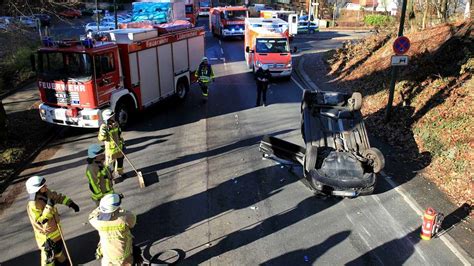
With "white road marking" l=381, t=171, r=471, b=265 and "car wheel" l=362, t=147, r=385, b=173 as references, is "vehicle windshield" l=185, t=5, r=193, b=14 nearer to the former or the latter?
"white road marking" l=381, t=171, r=471, b=265

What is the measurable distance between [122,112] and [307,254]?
320 inches

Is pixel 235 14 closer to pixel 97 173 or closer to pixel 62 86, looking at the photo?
pixel 62 86

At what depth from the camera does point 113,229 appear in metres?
5.07

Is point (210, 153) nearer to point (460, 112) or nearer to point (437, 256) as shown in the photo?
point (437, 256)

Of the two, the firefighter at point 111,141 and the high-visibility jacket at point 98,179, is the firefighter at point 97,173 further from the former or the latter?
the firefighter at point 111,141

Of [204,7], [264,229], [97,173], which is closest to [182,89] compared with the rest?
[97,173]

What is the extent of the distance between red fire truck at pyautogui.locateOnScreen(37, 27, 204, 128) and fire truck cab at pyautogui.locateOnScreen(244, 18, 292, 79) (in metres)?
6.39

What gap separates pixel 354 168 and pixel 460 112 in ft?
15.4

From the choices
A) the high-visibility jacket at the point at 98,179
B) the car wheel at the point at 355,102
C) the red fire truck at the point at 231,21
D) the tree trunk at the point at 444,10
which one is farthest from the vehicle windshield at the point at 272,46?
the red fire truck at the point at 231,21

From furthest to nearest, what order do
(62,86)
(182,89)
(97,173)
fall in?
(182,89) < (62,86) < (97,173)

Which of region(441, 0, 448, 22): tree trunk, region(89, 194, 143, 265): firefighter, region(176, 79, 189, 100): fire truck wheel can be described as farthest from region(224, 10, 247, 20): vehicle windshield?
region(89, 194, 143, 265): firefighter

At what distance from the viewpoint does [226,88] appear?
1830 centimetres

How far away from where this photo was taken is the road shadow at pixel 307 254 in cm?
648

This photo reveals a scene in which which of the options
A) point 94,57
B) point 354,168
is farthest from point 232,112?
point 354,168
